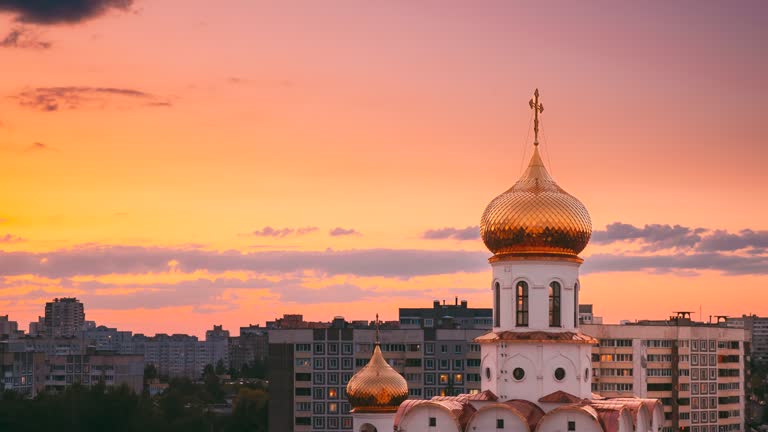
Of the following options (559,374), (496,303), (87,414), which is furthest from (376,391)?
(87,414)

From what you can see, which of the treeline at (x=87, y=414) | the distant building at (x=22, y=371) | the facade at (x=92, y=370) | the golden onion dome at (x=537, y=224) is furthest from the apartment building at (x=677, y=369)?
the golden onion dome at (x=537, y=224)

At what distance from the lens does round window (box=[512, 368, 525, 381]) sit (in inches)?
1277

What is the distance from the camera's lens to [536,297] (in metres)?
32.8

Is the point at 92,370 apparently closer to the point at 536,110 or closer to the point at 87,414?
the point at 87,414

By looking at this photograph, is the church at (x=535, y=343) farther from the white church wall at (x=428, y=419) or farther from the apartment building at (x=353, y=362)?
the apartment building at (x=353, y=362)

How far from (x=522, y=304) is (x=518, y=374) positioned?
154 cm

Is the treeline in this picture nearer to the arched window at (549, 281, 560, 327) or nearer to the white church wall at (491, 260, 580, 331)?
the white church wall at (491, 260, 580, 331)

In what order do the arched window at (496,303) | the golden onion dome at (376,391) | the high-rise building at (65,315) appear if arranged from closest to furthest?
1. the arched window at (496,303)
2. the golden onion dome at (376,391)
3. the high-rise building at (65,315)

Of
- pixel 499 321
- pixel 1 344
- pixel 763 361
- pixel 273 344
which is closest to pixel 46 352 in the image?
pixel 1 344

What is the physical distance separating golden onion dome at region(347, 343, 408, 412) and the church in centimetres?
645

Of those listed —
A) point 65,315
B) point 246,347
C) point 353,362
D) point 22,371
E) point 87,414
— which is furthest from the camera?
point 246,347

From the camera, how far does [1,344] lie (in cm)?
9556

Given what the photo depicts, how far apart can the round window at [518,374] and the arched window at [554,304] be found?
3.87 ft

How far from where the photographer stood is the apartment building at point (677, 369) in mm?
74125
